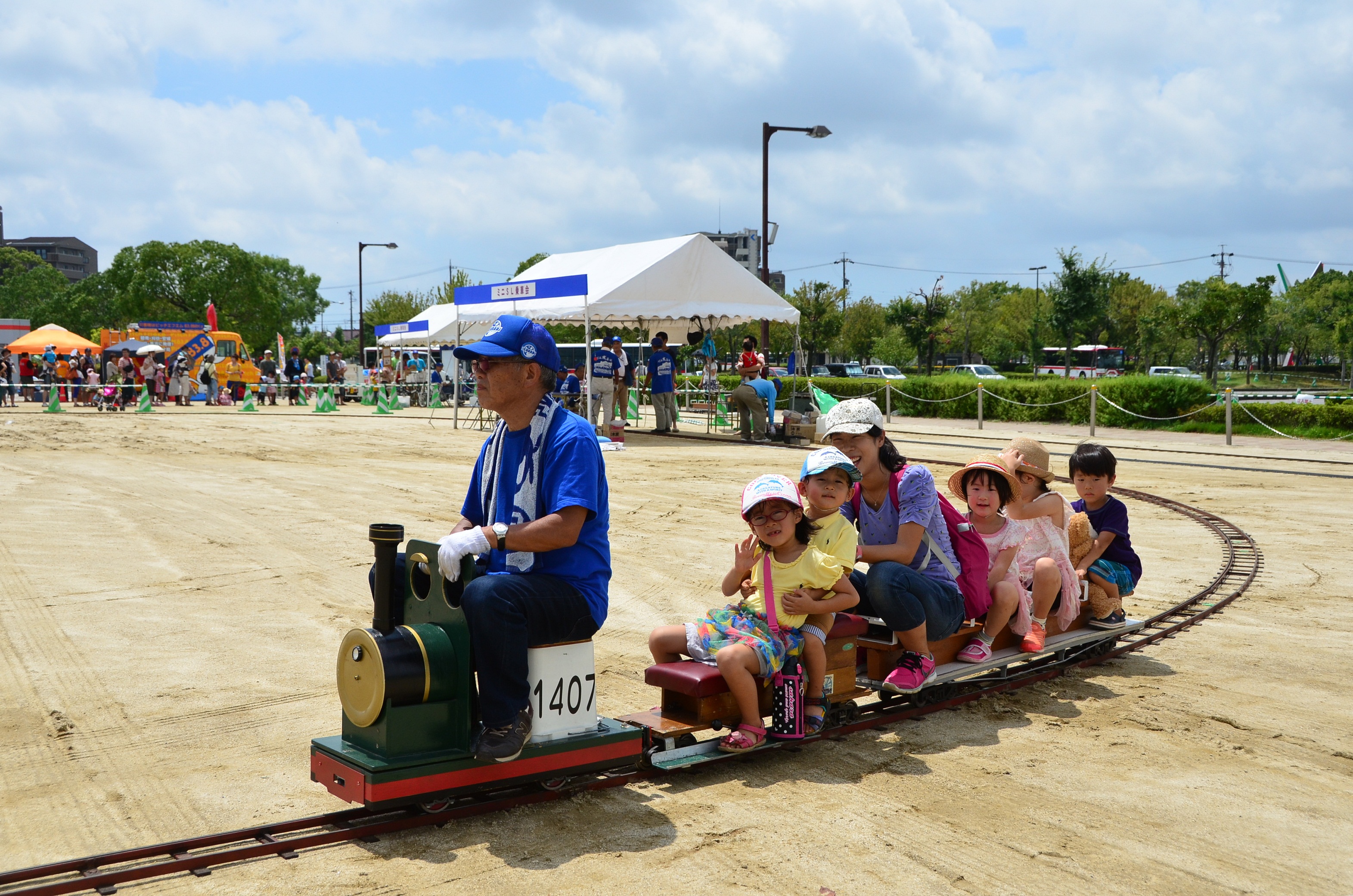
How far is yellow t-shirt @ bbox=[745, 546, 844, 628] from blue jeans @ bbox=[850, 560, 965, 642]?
425 millimetres

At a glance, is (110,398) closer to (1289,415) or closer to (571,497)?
(1289,415)

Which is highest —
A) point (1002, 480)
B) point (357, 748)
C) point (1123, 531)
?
point (1002, 480)

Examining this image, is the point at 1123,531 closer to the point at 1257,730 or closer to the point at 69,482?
the point at 1257,730

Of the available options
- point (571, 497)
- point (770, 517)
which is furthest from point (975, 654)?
point (571, 497)

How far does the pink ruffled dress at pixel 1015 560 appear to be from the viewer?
5496mm

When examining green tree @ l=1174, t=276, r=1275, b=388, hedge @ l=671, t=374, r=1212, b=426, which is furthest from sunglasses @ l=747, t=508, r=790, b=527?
green tree @ l=1174, t=276, r=1275, b=388

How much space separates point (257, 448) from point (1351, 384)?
52.9 m

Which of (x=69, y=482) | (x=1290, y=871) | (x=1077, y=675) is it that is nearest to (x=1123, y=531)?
(x=1077, y=675)

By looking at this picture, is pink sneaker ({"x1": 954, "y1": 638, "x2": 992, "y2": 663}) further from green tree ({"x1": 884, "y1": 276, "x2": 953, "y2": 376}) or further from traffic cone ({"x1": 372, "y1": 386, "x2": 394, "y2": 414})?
green tree ({"x1": 884, "y1": 276, "x2": 953, "y2": 376})

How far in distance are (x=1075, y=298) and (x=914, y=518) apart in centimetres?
4554

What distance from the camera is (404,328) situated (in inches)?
1576

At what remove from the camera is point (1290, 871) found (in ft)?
11.3

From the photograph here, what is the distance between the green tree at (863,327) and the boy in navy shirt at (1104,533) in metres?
64.3

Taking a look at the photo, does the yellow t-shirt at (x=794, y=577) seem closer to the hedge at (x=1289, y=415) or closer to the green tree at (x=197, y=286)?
the hedge at (x=1289, y=415)
